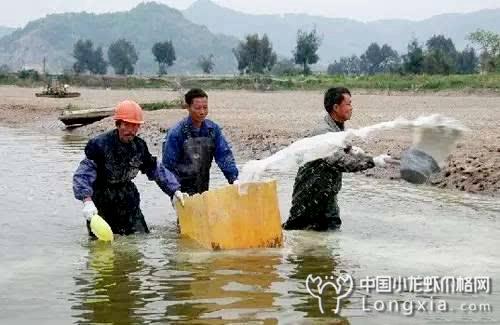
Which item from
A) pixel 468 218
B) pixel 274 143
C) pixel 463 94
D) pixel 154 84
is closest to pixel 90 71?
pixel 154 84

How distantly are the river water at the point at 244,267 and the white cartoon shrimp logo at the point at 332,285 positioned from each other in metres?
0.05

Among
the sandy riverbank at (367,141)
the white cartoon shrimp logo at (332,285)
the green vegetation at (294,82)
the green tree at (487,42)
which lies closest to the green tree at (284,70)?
the green vegetation at (294,82)

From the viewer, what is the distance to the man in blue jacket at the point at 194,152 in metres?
7.57

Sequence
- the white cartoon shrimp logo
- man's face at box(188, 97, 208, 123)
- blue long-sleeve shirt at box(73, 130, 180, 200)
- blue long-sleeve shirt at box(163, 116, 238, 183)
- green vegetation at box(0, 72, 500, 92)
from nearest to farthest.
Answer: the white cartoon shrimp logo, blue long-sleeve shirt at box(73, 130, 180, 200), man's face at box(188, 97, 208, 123), blue long-sleeve shirt at box(163, 116, 238, 183), green vegetation at box(0, 72, 500, 92)

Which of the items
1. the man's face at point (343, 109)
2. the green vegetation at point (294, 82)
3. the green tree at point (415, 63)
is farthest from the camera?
the green tree at point (415, 63)

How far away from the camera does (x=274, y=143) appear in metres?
16.1

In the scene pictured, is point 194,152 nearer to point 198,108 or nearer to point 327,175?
point 198,108

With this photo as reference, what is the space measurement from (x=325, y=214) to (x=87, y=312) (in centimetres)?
299

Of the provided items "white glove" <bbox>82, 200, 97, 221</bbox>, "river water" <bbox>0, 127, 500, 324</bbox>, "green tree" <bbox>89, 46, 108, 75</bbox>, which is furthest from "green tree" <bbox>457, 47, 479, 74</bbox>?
"white glove" <bbox>82, 200, 97, 221</bbox>

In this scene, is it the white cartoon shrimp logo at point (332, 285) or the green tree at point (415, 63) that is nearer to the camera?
the white cartoon shrimp logo at point (332, 285)

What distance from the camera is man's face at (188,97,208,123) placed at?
739cm

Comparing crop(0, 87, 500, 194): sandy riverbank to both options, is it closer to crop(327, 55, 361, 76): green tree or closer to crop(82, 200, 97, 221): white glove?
crop(82, 200, 97, 221): white glove

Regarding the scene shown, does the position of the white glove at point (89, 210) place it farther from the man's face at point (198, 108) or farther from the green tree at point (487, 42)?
the green tree at point (487, 42)

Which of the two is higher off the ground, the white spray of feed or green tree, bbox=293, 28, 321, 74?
green tree, bbox=293, 28, 321, 74
